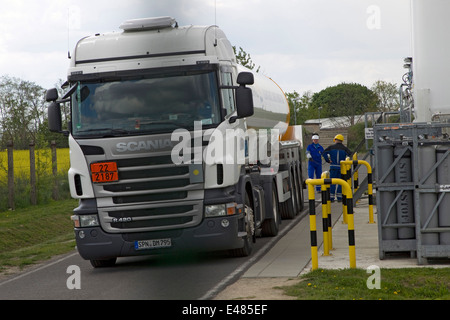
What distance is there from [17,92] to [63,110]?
25889 millimetres

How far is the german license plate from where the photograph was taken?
1127cm

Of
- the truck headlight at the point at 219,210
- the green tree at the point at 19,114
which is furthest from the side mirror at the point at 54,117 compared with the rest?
the green tree at the point at 19,114

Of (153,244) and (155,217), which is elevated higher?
(155,217)

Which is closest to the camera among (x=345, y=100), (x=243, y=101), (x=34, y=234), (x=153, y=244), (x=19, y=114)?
(x=153, y=244)

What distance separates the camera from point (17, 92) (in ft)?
122

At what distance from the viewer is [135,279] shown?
10.8 metres

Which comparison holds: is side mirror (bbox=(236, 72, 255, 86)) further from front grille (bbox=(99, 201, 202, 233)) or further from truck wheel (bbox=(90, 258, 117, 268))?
truck wheel (bbox=(90, 258, 117, 268))

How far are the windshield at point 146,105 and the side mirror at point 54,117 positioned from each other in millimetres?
417

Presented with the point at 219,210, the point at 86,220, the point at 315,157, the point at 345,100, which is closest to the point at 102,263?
the point at 86,220

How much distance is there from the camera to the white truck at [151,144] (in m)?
11.0

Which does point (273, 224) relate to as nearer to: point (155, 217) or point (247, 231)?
point (247, 231)

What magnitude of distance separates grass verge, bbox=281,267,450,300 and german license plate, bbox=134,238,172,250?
232cm

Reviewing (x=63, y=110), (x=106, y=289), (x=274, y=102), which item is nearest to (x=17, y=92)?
(x=274, y=102)

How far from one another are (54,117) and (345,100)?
6713 cm
